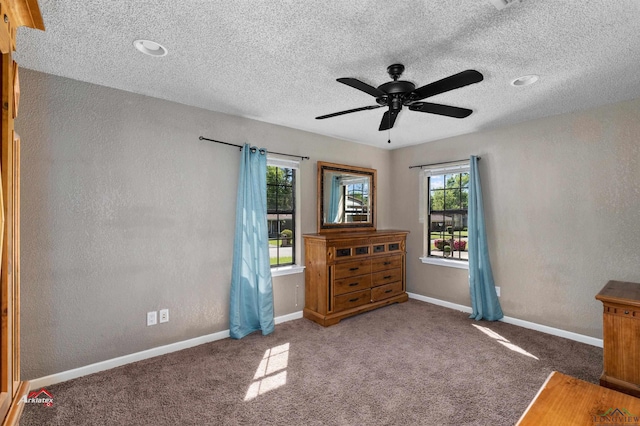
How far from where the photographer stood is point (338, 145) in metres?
4.49

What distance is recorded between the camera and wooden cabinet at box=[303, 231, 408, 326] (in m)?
3.71

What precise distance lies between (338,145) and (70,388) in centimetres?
384

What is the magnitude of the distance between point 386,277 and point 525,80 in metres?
2.80

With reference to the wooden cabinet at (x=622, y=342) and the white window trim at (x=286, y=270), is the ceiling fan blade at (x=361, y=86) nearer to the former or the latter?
the wooden cabinet at (x=622, y=342)

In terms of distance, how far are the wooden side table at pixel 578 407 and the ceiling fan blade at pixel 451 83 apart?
5.59 ft

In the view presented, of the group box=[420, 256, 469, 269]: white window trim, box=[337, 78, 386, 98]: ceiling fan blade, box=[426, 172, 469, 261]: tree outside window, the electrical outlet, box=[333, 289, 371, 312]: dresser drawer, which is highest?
box=[337, 78, 386, 98]: ceiling fan blade

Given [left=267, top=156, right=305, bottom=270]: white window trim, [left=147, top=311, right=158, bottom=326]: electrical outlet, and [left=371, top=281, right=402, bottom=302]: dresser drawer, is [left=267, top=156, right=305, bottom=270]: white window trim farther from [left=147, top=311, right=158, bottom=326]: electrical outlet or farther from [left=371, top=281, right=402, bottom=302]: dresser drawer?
[left=147, top=311, right=158, bottom=326]: electrical outlet

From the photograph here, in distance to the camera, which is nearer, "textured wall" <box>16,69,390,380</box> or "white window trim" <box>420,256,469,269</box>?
"textured wall" <box>16,69,390,380</box>

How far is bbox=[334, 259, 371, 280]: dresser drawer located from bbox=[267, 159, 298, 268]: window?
0.65 metres

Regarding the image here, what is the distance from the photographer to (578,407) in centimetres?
143

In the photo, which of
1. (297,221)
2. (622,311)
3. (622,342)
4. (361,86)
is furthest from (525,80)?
(297,221)

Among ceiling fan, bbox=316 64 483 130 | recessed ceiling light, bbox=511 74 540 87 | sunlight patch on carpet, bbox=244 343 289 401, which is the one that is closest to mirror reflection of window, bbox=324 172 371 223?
sunlight patch on carpet, bbox=244 343 289 401
